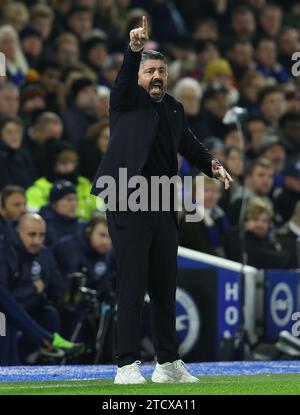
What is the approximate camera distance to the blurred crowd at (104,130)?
12.2 m

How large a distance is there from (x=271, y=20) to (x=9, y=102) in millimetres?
7377

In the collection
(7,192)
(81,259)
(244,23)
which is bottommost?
(81,259)

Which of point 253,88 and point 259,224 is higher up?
point 253,88

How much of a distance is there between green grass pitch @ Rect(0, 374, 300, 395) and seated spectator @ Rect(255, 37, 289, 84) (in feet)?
34.6

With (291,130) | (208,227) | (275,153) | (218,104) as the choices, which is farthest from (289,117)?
(208,227)

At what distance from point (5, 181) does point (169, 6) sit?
692cm

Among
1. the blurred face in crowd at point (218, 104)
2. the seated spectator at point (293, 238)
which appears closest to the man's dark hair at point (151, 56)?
the seated spectator at point (293, 238)

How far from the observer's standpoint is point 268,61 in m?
19.5

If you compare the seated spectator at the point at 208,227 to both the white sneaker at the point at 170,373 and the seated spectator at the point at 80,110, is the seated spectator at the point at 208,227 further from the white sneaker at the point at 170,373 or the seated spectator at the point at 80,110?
the white sneaker at the point at 170,373

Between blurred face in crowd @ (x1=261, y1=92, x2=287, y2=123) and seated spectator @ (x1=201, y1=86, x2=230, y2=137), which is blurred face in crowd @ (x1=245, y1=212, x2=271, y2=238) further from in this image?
blurred face in crowd @ (x1=261, y1=92, x2=287, y2=123)

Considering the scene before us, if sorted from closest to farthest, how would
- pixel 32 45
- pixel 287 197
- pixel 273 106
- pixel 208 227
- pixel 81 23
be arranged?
pixel 208 227 → pixel 287 197 → pixel 32 45 → pixel 81 23 → pixel 273 106

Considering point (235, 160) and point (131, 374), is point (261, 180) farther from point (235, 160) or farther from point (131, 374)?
point (131, 374)

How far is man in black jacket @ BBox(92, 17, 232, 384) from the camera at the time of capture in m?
8.44
